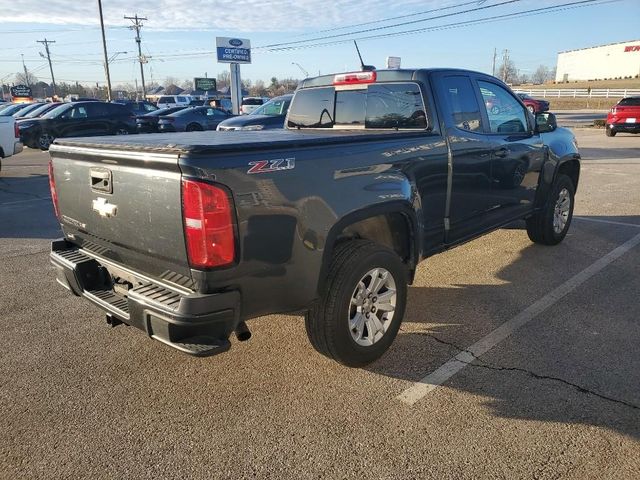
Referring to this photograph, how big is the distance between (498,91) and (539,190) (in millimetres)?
1260

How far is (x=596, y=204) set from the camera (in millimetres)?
8352

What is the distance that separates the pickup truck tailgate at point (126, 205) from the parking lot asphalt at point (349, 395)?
828 mm

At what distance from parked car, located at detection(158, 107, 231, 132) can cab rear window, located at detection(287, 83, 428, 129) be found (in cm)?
1608

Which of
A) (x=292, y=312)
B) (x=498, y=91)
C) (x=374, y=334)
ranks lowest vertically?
(x=374, y=334)

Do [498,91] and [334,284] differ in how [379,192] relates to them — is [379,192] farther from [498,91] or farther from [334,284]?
[498,91]

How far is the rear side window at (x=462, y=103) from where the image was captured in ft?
13.4

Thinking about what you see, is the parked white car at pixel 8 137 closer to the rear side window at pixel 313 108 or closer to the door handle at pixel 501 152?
the rear side window at pixel 313 108

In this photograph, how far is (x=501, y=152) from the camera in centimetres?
461

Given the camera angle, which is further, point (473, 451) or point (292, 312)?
point (292, 312)

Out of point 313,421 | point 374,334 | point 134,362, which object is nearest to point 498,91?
point 374,334

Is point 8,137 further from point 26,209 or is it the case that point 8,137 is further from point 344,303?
point 344,303

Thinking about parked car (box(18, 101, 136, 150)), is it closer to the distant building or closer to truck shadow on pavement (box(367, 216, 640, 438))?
truck shadow on pavement (box(367, 216, 640, 438))

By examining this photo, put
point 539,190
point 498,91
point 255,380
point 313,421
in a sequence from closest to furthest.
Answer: point 313,421
point 255,380
point 498,91
point 539,190

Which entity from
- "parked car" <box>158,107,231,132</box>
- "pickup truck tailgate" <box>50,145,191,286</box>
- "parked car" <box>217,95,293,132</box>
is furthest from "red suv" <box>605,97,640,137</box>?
"pickup truck tailgate" <box>50,145,191,286</box>
